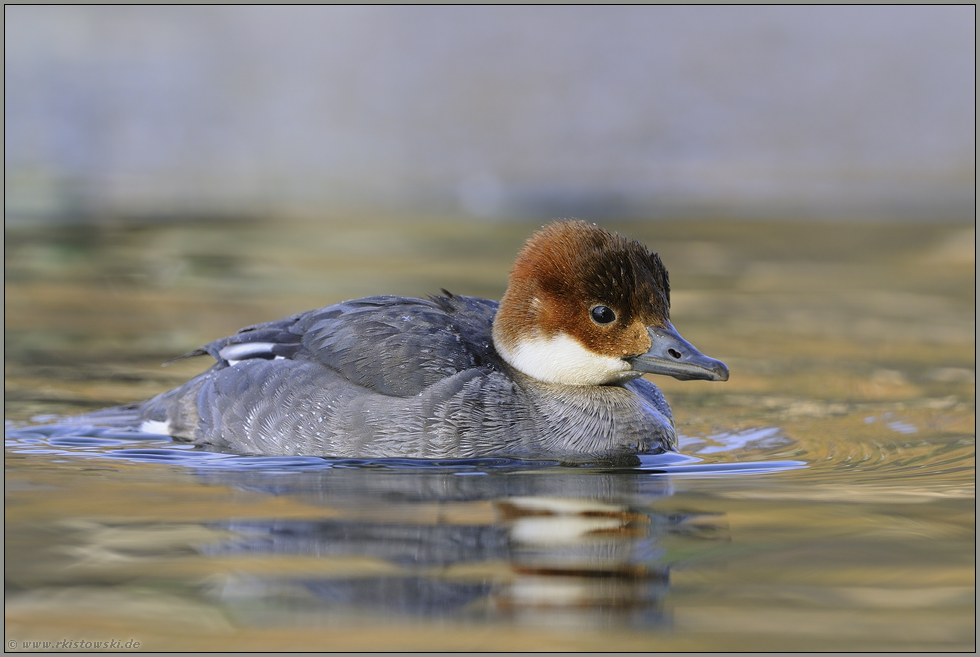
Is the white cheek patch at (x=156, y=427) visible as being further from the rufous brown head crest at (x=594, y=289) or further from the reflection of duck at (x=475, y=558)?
the rufous brown head crest at (x=594, y=289)

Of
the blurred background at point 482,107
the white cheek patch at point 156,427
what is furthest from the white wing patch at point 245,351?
the blurred background at point 482,107

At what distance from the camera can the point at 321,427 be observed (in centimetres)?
698

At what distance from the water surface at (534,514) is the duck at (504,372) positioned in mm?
218

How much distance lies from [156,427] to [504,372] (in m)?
2.32

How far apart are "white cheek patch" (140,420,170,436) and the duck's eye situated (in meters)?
2.83

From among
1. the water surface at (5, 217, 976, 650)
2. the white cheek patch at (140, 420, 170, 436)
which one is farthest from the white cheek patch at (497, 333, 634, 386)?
the white cheek patch at (140, 420, 170, 436)

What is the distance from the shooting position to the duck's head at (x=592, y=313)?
677cm

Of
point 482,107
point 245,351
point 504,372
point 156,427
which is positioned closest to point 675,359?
point 504,372

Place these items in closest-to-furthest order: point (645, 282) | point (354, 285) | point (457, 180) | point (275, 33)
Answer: point (645, 282) < point (354, 285) < point (457, 180) < point (275, 33)

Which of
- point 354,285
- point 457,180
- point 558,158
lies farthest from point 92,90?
point 354,285

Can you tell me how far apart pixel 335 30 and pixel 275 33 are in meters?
0.91

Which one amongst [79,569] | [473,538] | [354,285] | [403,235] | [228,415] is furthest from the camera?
[403,235]

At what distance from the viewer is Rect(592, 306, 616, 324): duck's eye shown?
6840mm

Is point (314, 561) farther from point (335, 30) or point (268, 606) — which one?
point (335, 30)
